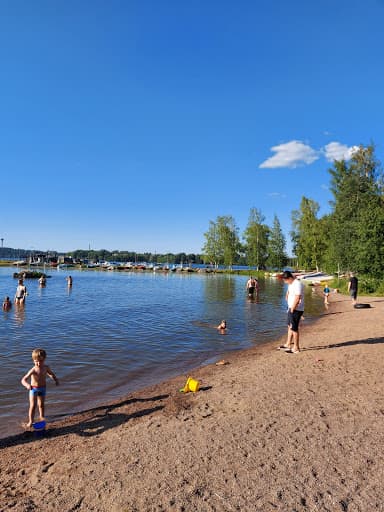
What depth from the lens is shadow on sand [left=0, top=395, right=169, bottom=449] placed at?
6.10 meters

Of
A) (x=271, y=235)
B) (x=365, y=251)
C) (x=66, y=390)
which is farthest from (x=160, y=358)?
(x=271, y=235)

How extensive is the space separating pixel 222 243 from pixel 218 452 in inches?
4073

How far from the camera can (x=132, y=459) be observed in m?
4.88

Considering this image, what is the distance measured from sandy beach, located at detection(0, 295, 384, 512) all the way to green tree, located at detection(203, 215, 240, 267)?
319 ft

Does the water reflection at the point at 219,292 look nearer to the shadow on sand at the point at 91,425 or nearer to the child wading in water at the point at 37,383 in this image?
the shadow on sand at the point at 91,425

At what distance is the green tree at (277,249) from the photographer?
3797 inches

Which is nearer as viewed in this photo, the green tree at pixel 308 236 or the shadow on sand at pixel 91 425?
the shadow on sand at pixel 91 425

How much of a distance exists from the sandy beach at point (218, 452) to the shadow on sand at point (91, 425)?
24 mm

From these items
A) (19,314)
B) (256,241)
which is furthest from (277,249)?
(19,314)

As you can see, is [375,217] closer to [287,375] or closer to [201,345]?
[201,345]

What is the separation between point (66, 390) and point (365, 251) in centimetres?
3009

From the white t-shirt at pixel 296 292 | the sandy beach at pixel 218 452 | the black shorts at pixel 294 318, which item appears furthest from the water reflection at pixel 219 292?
the sandy beach at pixel 218 452

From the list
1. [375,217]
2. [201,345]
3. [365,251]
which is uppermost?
[375,217]

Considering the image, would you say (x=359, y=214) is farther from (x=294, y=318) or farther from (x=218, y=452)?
Result: (x=218, y=452)
